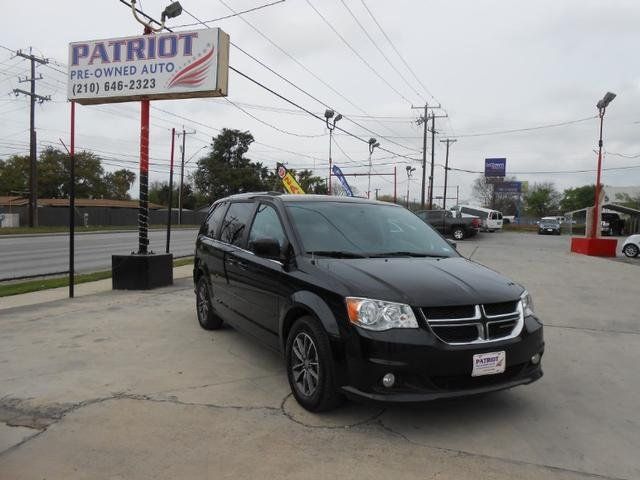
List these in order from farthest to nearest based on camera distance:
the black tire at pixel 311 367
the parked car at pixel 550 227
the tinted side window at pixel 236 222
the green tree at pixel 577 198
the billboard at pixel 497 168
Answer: the green tree at pixel 577 198
the billboard at pixel 497 168
the parked car at pixel 550 227
the tinted side window at pixel 236 222
the black tire at pixel 311 367

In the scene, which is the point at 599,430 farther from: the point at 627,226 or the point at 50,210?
the point at 627,226

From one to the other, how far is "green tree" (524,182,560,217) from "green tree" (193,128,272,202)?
2088 inches

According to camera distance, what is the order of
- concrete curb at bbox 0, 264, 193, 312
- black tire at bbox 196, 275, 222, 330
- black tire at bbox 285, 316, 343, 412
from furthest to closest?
concrete curb at bbox 0, 264, 193, 312 < black tire at bbox 196, 275, 222, 330 < black tire at bbox 285, 316, 343, 412

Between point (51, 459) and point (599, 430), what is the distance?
3.77m

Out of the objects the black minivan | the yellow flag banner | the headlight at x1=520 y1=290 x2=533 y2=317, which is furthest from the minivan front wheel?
the headlight at x1=520 y1=290 x2=533 y2=317

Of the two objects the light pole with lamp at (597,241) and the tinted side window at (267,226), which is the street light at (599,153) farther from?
the tinted side window at (267,226)

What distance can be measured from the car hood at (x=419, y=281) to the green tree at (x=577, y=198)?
10031 cm

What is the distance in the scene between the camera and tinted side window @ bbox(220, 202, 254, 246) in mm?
5762

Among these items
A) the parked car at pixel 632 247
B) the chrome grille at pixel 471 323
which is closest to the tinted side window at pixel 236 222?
the chrome grille at pixel 471 323

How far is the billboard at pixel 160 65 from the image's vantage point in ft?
33.8

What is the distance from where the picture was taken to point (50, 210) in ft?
154

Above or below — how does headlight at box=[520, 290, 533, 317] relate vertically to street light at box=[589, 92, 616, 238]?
below

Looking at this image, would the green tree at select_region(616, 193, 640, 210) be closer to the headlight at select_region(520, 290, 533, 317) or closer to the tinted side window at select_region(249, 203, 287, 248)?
the headlight at select_region(520, 290, 533, 317)

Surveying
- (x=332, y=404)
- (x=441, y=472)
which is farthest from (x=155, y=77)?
(x=441, y=472)
